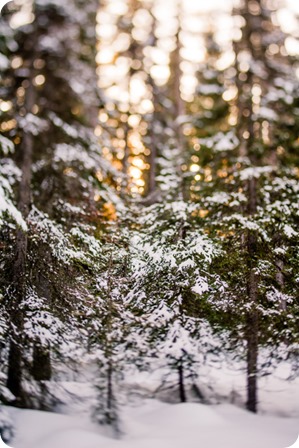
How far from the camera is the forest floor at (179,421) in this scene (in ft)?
12.8

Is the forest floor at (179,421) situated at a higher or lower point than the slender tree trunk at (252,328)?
lower

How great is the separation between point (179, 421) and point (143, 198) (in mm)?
3358

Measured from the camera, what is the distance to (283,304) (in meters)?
4.78

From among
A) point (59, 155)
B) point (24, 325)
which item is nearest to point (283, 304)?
point (24, 325)

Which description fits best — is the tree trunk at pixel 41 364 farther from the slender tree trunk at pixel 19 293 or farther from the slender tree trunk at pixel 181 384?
the slender tree trunk at pixel 181 384

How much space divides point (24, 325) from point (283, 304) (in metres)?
3.48

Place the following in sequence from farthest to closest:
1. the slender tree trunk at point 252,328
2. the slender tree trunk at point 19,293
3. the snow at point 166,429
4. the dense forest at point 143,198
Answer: the dense forest at point 143,198
the slender tree trunk at point 19,293
the slender tree trunk at point 252,328
the snow at point 166,429

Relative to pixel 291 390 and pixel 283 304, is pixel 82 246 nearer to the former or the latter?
pixel 283 304

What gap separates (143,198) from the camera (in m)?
6.00

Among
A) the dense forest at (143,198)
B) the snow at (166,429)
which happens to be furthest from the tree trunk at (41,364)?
the snow at (166,429)

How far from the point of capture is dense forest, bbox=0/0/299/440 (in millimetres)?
4551

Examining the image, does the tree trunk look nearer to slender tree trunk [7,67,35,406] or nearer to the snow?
slender tree trunk [7,67,35,406]

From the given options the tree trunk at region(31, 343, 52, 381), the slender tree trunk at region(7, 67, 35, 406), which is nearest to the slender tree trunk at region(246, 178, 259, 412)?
the tree trunk at region(31, 343, 52, 381)

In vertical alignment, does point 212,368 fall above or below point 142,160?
below
